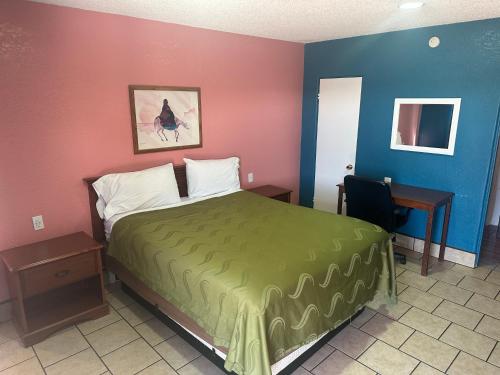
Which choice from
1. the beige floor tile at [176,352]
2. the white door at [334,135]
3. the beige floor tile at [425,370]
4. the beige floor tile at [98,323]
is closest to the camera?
the beige floor tile at [425,370]

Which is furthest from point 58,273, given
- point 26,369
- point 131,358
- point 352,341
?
point 352,341

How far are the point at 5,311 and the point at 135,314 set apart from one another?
966 mm

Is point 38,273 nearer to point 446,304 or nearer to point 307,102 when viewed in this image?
point 446,304

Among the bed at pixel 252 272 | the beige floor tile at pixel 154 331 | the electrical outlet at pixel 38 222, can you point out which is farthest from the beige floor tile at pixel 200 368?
the electrical outlet at pixel 38 222

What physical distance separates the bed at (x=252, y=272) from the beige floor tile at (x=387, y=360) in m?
0.26

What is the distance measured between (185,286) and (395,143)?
2.84 m

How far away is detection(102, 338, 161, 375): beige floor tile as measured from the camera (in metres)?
2.18

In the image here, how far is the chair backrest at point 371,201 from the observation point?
128 inches

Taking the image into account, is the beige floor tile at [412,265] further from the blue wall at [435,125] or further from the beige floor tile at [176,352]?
the beige floor tile at [176,352]

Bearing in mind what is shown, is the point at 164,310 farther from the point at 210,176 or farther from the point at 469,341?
the point at 469,341

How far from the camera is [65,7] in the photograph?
2646mm

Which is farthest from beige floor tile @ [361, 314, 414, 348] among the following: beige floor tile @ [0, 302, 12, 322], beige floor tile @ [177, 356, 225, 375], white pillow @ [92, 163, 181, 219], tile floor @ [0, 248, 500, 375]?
beige floor tile @ [0, 302, 12, 322]

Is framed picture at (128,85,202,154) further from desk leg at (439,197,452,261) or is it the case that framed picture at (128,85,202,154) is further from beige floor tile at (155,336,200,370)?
desk leg at (439,197,452,261)

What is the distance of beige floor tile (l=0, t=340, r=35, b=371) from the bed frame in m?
0.78
